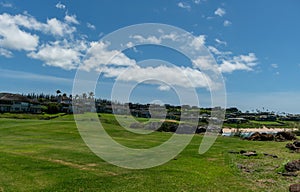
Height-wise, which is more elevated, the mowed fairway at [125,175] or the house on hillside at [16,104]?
the house on hillside at [16,104]

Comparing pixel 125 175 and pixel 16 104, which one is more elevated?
pixel 16 104

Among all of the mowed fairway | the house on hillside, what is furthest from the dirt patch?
the house on hillside

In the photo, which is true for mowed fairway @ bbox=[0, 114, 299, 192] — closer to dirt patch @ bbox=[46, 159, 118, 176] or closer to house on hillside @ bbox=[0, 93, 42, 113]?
dirt patch @ bbox=[46, 159, 118, 176]

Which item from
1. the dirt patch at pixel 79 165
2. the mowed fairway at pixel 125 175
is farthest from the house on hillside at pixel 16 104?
the dirt patch at pixel 79 165

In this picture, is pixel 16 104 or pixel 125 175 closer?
pixel 125 175

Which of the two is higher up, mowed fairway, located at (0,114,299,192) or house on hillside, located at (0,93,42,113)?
house on hillside, located at (0,93,42,113)

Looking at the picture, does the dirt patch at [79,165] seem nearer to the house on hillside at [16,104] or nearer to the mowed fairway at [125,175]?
the mowed fairway at [125,175]

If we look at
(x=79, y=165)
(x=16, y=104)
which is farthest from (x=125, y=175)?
(x=16, y=104)

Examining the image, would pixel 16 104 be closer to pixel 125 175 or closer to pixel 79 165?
pixel 79 165

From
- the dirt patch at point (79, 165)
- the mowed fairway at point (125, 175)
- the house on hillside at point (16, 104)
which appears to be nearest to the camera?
the mowed fairway at point (125, 175)

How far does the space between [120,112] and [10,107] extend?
63136 millimetres

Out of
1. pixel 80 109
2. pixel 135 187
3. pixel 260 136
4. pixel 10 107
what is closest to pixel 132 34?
pixel 135 187

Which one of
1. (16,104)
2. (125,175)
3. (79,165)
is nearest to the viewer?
(125,175)

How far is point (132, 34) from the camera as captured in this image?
22.5 metres
